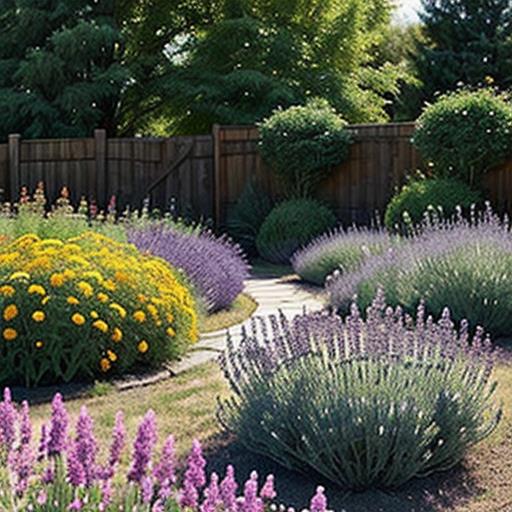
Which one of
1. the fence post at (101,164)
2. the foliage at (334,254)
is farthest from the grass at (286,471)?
the fence post at (101,164)

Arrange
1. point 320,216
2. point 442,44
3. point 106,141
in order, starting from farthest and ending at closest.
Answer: point 442,44 → point 106,141 → point 320,216

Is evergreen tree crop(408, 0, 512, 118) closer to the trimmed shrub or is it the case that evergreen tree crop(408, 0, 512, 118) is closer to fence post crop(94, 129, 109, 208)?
fence post crop(94, 129, 109, 208)

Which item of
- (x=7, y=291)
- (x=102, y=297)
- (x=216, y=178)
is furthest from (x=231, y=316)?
(x=216, y=178)

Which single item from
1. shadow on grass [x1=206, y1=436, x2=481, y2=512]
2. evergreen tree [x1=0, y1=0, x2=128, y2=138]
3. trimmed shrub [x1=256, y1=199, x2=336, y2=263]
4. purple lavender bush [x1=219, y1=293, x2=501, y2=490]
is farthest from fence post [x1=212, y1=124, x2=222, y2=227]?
shadow on grass [x1=206, y1=436, x2=481, y2=512]

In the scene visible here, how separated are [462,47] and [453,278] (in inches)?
884

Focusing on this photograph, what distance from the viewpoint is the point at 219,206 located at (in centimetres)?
1510

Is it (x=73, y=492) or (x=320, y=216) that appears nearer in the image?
(x=73, y=492)

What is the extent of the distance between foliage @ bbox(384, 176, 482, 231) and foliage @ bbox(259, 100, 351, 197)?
2.02 m

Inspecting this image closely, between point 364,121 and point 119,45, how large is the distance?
558cm

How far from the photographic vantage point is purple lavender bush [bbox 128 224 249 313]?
8.28 meters

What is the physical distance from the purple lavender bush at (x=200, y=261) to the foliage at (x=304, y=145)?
460 centimetres

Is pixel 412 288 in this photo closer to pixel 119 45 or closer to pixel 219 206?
pixel 219 206

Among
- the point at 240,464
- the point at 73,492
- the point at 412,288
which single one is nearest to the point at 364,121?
the point at 412,288

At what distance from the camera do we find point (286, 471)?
164 inches
